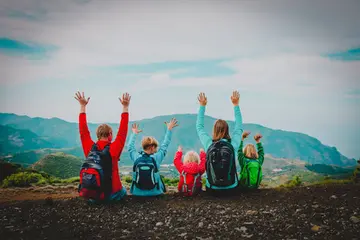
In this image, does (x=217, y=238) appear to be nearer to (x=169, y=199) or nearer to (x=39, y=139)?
(x=169, y=199)

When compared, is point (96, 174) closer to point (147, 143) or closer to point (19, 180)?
point (147, 143)

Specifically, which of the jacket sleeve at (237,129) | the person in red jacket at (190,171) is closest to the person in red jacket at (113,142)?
the person in red jacket at (190,171)

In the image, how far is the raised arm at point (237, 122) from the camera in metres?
8.97

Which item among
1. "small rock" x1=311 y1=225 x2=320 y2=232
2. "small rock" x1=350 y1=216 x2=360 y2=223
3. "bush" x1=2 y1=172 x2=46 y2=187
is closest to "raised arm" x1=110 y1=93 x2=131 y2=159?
"small rock" x1=311 y1=225 x2=320 y2=232

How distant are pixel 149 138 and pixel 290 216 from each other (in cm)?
444

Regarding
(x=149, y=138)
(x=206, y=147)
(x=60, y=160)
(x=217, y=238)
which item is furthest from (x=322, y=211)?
(x=60, y=160)

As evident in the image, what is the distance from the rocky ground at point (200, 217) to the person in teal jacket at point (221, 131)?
1241 millimetres

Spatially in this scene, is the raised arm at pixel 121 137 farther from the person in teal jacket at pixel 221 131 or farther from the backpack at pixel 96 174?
the person in teal jacket at pixel 221 131

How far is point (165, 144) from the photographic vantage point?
9.45m

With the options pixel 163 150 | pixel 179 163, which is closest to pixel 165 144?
pixel 163 150

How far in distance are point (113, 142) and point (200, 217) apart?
10.3 feet

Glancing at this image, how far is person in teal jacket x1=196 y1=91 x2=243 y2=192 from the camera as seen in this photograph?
29.0ft

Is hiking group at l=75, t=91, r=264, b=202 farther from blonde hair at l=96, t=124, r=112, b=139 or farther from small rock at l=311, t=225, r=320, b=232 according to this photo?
small rock at l=311, t=225, r=320, b=232

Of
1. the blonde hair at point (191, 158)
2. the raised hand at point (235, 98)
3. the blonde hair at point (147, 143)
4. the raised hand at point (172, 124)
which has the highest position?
the raised hand at point (235, 98)
